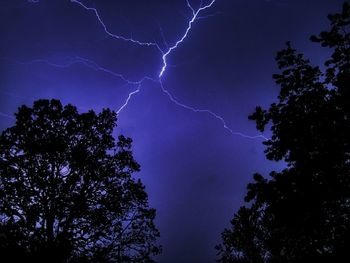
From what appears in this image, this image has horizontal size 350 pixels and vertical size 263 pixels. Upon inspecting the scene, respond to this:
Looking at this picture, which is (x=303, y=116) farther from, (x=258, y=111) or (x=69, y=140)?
(x=69, y=140)

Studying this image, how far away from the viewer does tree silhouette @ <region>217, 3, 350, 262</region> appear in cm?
816

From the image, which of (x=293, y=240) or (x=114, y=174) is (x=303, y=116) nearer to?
(x=293, y=240)

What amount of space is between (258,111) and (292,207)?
324 cm

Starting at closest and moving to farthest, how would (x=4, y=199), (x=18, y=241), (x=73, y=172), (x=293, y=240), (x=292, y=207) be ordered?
(x=292, y=207) < (x=293, y=240) < (x=18, y=241) < (x=4, y=199) < (x=73, y=172)

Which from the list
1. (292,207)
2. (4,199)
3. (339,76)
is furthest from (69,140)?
(339,76)

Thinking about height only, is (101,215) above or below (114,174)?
below

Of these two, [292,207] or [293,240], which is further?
[293,240]

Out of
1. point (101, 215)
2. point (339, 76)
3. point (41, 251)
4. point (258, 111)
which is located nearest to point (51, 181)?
point (101, 215)

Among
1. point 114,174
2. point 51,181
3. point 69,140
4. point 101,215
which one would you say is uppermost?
point 69,140

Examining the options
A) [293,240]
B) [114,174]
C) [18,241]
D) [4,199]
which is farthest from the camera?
[114,174]

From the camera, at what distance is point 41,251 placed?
27.6ft

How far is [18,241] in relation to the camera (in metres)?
9.79

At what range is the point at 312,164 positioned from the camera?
8.45 metres

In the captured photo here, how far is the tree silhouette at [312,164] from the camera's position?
321 inches
